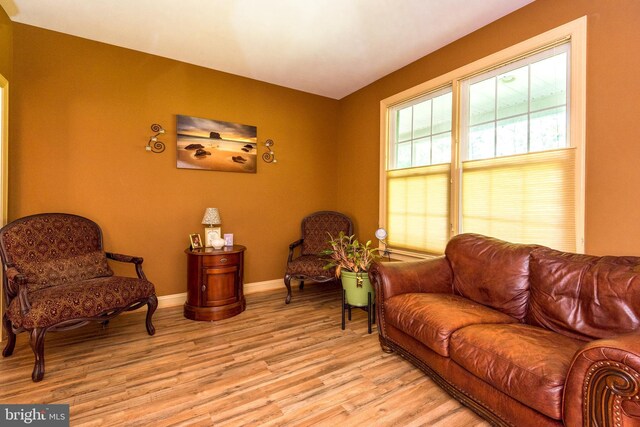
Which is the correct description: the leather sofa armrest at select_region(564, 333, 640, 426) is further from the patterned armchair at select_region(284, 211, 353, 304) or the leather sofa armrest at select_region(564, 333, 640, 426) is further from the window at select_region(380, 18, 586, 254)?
the patterned armchair at select_region(284, 211, 353, 304)

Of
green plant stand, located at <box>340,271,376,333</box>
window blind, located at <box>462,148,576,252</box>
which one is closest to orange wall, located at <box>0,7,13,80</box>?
green plant stand, located at <box>340,271,376,333</box>

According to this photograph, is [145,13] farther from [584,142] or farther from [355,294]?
[584,142]

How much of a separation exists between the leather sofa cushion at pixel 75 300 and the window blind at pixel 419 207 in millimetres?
2779

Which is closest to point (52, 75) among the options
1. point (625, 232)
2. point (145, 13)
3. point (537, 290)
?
point (145, 13)

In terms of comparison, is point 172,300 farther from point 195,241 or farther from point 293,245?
point 293,245

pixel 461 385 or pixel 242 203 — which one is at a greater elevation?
pixel 242 203

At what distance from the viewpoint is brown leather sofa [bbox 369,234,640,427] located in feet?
3.75

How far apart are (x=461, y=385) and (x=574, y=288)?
0.91m

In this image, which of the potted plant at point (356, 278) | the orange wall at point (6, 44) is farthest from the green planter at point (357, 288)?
the orange wall at point (6, 44)

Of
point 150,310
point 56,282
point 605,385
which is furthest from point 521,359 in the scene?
point 56,282

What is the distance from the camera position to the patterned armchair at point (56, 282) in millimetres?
2029

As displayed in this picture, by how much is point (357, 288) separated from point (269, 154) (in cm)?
224

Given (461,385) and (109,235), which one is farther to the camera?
(109,235)

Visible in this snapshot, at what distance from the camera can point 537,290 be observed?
1.93 metres
